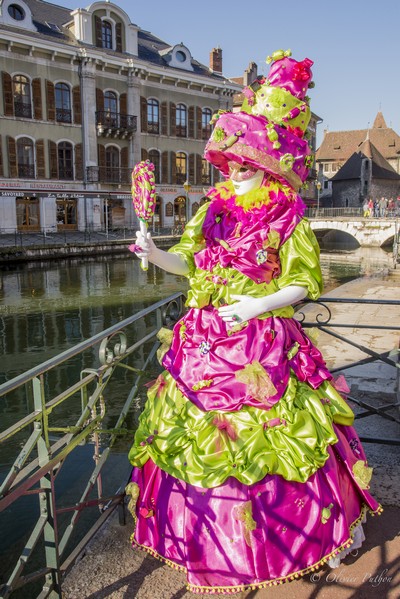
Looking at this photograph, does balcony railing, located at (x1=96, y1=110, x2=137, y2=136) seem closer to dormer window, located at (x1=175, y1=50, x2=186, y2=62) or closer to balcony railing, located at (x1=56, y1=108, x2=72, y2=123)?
balcony railing, located at (x1=56, y1=108, x2=72, y2=123)

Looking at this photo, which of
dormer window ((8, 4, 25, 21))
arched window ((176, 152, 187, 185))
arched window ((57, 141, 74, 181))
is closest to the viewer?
dormer window ((8, 4, 25, 21))

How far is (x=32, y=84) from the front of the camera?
27547 mm

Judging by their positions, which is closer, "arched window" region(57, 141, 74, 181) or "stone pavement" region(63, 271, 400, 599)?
"stone pavement" region(63, 271, 400, 599)

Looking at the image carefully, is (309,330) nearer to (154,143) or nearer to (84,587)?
(84,587)

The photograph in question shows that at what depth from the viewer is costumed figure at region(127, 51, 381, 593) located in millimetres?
2211

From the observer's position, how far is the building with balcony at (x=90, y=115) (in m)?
27.1

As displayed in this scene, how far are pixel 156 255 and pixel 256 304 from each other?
0.64 metres

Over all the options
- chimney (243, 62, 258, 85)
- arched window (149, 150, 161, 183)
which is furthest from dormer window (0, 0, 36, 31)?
chimney (243, 62, 258, 85)

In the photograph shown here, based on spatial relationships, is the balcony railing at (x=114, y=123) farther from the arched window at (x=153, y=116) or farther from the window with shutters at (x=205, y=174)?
the window with shutters at (x=205, y=174)

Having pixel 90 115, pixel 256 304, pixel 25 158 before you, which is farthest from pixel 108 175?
pixel 256 304

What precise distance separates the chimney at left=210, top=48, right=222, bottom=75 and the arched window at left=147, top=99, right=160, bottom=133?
719cm

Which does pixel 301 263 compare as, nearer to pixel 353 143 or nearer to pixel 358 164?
pixel 358 164

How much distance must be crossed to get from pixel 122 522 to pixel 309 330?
156 cm

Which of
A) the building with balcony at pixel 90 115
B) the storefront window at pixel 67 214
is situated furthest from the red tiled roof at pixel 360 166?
the storefront window at pixel 67 214
